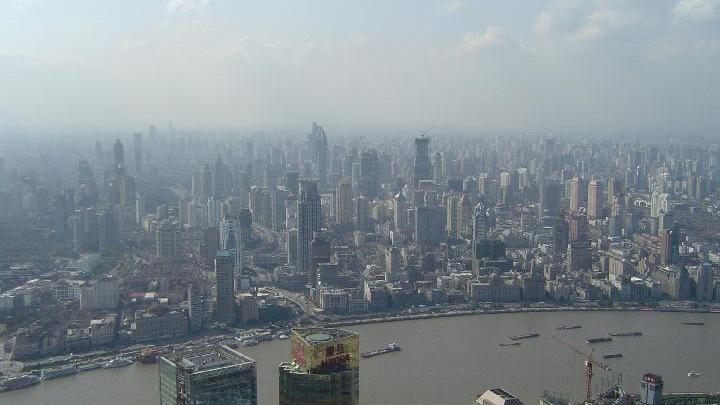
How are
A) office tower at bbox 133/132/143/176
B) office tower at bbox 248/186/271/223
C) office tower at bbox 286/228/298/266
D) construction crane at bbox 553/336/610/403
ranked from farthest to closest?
office tower at bbox 133/132/143/176, office tower at bbox 248/186/271/223, office tower at bbox 286/228/298/266, construction crane at bbox 553/336/610/403

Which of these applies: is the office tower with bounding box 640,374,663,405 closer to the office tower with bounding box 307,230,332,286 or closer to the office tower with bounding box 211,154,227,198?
the office tower with bounding box 307,230,332,286

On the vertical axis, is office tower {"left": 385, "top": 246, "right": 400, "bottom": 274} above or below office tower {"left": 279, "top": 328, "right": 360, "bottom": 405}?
below

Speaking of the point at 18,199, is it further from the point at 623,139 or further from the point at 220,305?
the point at 623,139

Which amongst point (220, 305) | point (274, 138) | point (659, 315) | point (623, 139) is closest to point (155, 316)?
point (220, 305)

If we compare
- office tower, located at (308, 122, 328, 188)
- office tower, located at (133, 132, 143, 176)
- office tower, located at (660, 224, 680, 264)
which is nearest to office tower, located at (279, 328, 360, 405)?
office tower, located at (660, 224, 680, 264)

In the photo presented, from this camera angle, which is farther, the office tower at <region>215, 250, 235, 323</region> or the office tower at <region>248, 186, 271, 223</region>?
the office tower at <region>248, 186, 271, 223</region>

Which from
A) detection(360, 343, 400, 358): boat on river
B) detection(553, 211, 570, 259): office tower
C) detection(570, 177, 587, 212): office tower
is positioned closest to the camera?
detection(360, 343, 400, 358): boat on river
